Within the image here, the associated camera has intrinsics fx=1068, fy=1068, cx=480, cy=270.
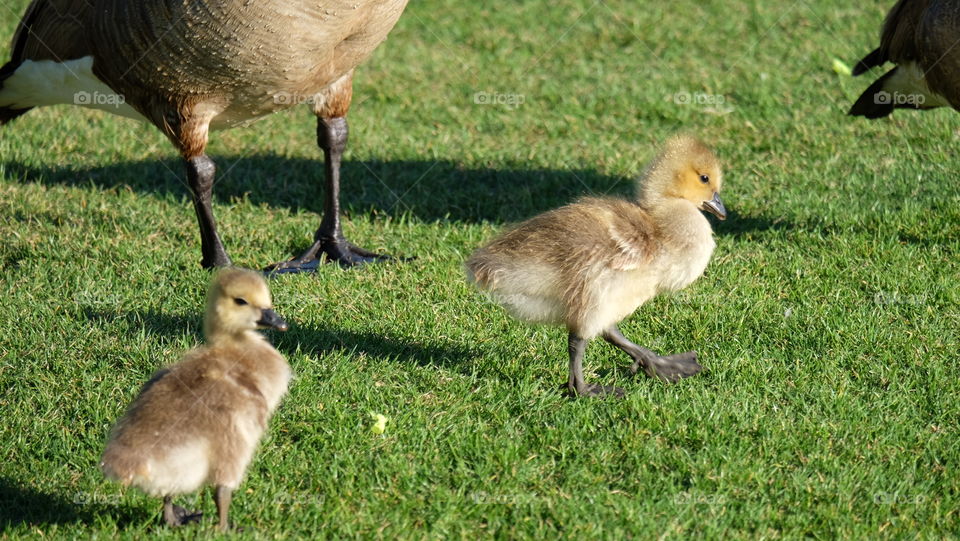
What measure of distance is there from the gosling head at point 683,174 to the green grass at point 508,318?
89cm

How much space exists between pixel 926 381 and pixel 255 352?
3.24 m

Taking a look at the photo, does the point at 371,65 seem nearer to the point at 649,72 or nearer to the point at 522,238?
the point at 649,72

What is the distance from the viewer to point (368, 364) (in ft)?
17.8

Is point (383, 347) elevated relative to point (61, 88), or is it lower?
lower

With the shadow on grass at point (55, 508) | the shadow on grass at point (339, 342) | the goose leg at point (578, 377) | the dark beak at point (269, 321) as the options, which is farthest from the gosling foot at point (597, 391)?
the shadow on grass at point (55, 508)

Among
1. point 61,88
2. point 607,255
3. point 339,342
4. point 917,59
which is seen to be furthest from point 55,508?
point 917,59

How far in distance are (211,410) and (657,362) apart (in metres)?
2.27

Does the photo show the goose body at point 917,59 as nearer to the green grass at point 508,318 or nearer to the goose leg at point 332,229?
the green grass at point 508,318

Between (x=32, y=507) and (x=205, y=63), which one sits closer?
(x=32, y=507)

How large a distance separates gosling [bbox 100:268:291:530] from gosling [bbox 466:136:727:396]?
1183 millimetres

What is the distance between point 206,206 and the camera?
6590 millimetres

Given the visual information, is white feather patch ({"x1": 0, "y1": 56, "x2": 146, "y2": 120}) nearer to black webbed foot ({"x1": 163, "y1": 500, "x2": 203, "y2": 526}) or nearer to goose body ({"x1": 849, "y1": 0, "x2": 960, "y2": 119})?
black webbed foot ({"x1": 163, "y1": 500, "x2": 203, "y2": 526})

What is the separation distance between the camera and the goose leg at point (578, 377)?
5.05 meters

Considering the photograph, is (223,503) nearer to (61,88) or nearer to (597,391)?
(597,391)
